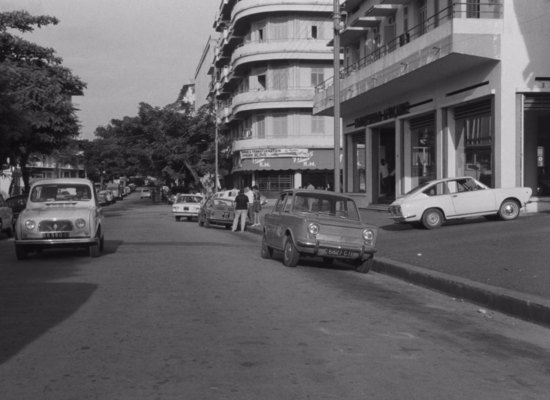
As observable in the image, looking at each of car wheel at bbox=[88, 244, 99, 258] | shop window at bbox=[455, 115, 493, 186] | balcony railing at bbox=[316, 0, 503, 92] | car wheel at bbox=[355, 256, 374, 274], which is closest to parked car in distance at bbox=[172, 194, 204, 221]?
balcony railing at bbox=[316, 0, 503, 92]

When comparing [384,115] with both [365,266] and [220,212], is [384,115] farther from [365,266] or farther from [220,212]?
[365,266]

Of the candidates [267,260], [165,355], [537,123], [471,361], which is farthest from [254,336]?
[537,123]

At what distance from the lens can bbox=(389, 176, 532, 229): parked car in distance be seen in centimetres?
1861

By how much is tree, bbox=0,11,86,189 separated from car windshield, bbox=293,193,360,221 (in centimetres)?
2018

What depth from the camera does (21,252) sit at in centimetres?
1433

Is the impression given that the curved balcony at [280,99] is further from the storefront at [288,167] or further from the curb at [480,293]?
the curb at [480,293]

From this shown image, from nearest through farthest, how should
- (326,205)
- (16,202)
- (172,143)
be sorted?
(326,205)
(16,202)
(172,143)

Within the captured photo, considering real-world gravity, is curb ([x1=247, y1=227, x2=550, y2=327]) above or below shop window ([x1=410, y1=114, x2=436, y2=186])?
below

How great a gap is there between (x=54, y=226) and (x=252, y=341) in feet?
28.5

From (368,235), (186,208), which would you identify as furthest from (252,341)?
(186,208)

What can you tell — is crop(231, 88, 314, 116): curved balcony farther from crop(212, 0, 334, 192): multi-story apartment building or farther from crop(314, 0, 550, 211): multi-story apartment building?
crop(314, 0, 550, 211): multi-story apartment building

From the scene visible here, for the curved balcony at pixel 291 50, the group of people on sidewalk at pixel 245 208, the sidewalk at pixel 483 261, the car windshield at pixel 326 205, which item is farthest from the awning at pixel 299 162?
the car windshield at pixel 326 205

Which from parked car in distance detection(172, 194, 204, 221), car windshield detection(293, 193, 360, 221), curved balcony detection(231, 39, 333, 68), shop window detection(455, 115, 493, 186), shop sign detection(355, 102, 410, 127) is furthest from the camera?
curved balcony detection(231, 39, 333, 68)

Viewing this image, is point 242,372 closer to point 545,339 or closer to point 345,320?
point 345,320
